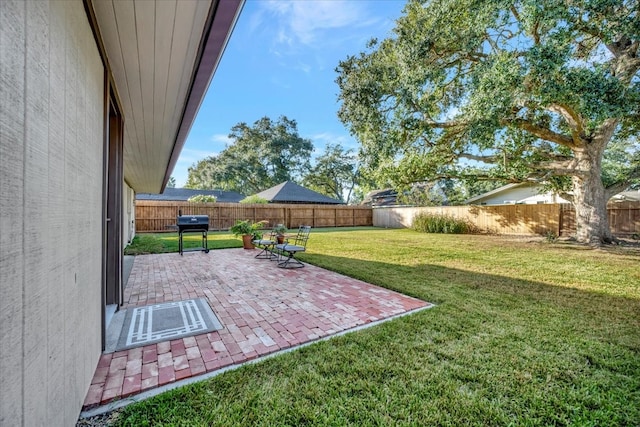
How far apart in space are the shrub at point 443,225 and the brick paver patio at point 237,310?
36.9 ft

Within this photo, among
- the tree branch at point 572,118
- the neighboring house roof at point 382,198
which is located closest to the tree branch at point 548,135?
the tree branch at point 572,118

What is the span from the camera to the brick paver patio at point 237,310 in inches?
85.7

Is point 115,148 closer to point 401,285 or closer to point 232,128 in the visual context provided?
point 401,285

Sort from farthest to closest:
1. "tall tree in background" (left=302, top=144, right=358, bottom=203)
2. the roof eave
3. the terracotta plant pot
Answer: "tall tree in background" (left=302, top=144, right=358, bottom=203) < the terracotta plant pot < the roof eave

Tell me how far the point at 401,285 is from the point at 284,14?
5.88 m

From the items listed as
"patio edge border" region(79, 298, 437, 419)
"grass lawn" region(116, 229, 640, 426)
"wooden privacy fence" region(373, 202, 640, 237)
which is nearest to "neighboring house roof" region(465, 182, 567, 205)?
"wooden privacy fence" region(373, 202, 640, 237)

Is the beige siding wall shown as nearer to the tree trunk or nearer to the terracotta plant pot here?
the terracotta plant pot

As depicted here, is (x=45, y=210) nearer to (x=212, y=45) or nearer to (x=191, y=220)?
(x=212, y=45)

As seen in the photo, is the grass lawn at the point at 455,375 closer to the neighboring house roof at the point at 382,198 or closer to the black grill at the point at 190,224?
the black grill at the point at 190,224

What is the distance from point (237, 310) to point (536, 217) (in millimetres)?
14799

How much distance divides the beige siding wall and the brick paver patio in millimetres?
408

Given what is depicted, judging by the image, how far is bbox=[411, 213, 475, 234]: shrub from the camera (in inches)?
583

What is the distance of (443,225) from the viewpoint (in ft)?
49.4

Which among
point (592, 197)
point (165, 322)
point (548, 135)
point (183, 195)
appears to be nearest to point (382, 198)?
point (183, 195)
